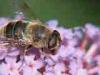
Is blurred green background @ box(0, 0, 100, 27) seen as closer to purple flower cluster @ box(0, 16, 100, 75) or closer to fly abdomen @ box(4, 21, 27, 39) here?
purple flower cluster @ box(0, 16, 100, 75)

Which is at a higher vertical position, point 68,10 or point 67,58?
point 68,10

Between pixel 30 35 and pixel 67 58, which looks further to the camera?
pixel 67 58

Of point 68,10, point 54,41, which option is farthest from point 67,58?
point 68,10

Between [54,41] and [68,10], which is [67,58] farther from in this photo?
[68,10]

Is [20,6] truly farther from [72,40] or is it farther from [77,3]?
[77,3]

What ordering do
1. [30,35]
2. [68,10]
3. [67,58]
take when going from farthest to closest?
[68,10]
[67,58]
[30,35]

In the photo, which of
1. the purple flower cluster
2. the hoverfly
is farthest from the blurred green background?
the hoverfly

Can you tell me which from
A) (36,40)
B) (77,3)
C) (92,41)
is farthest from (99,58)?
(77,3)

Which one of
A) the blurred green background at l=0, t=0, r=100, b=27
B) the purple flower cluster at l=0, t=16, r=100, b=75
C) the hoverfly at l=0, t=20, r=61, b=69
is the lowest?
the purple flower cluster at l=0, t=16, r=100, b=75
